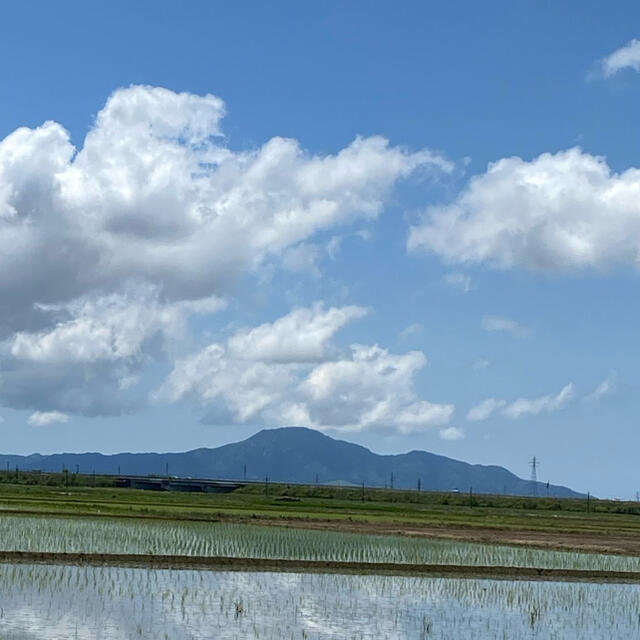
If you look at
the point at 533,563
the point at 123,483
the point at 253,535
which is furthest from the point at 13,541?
the point at 123,483

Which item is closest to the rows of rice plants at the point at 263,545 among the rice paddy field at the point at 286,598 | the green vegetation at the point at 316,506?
the rice paddy field at the point at 286,598

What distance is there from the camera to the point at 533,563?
30.4 m

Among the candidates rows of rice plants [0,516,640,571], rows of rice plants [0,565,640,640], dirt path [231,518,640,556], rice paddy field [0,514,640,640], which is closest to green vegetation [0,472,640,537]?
dirt path [231,518,640,556]

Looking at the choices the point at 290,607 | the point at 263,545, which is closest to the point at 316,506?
the point at 263,545

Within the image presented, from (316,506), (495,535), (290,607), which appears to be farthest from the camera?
(316,506)

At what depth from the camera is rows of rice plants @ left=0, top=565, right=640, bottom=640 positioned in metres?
17.0

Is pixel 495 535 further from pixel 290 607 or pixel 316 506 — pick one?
pixel 316 506

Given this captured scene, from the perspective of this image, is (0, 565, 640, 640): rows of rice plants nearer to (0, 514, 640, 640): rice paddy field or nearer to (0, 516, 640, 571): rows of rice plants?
(0, 514, 640, 640): rice paddy field

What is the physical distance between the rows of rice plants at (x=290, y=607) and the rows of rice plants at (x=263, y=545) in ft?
13.3

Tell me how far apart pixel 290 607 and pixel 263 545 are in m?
11.9

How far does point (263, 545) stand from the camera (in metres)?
31.5

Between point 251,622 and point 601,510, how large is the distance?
86.0m

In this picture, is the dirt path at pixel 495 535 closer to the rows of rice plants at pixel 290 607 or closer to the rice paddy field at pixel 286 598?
the rice paddy field at pixel 286 598

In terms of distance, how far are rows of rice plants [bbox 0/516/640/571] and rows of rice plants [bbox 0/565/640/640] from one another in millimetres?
4051
